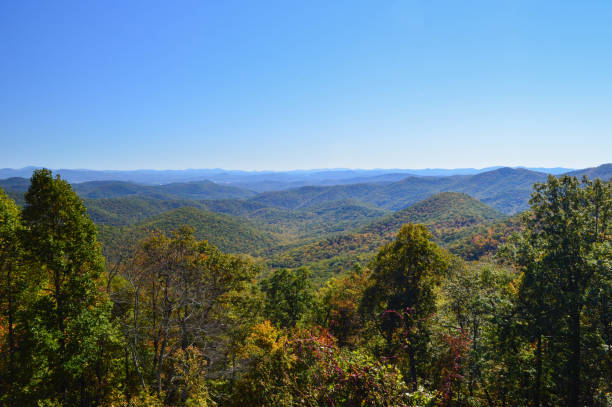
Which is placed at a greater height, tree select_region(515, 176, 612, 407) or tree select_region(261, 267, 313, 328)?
tree select_region(515, 176, 612, 407)

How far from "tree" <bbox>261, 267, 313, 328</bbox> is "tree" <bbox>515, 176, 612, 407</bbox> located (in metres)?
21.5

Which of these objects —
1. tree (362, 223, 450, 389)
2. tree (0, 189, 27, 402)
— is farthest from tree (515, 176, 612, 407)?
tree (0, 189, 27, 402)

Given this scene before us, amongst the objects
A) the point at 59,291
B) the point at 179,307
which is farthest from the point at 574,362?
the point at 59,291

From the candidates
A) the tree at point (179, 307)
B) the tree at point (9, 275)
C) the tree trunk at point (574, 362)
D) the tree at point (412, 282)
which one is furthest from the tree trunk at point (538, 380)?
the tree at point (9, 275)

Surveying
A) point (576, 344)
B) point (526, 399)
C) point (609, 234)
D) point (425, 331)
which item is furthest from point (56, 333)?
point (609, 234)

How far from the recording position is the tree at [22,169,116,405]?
12227 millimetres

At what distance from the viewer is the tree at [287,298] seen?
3009cm

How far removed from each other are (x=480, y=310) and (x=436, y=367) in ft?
18.0

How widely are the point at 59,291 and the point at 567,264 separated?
2466 centimetres

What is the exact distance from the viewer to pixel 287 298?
3077 centimetres

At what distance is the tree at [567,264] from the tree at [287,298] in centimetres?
2146

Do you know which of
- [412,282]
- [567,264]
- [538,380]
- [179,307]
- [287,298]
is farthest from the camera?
[287,298]

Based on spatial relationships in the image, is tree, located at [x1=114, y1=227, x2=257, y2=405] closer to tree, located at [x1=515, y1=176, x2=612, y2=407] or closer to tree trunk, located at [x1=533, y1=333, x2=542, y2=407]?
tree trunk, located at [x1=533, y1=333, x2=542, y2=407]

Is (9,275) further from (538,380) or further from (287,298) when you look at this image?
(538,380)
